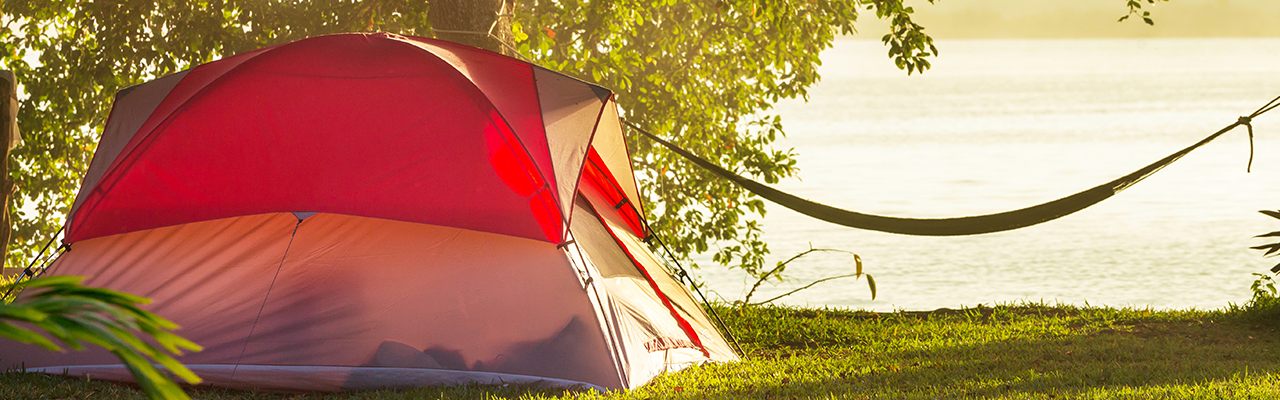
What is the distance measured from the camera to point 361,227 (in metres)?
4.13

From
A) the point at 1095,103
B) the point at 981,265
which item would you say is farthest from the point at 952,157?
the point at 1095,103

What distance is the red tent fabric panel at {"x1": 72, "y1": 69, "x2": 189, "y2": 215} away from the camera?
4.22m

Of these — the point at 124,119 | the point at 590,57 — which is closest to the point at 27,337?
the point at 124,119

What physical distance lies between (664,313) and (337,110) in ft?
5.60

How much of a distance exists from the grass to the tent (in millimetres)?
167

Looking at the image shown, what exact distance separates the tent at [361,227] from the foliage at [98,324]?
2553 mm

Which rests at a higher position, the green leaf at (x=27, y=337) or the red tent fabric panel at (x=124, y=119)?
the red tent fabric panel at (x=124, y=119)

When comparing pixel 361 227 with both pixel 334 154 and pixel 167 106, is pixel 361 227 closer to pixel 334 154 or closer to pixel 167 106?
pixel 334 154

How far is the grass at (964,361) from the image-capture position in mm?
3801

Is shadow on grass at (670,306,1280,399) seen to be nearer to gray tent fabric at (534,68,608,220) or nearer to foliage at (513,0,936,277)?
gray tent fabric at (534,68,608,220)

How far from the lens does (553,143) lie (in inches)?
162

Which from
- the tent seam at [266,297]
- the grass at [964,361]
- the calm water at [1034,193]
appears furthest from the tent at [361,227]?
the calm water at [1034,193]

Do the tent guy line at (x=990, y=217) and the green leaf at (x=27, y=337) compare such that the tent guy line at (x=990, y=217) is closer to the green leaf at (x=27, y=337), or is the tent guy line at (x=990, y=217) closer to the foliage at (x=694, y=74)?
the foliage at (x=694, y=74)

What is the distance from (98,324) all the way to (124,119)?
11.2ft
